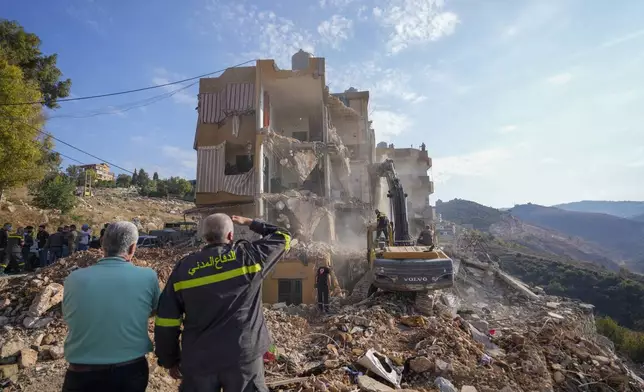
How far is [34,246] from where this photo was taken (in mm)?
12250

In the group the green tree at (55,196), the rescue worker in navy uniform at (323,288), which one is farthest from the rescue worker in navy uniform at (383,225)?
the green tree at (55,196)

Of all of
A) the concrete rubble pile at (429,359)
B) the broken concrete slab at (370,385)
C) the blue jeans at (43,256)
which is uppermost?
the blue jeans at (43,256)

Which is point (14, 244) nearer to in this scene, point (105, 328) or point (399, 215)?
point (105, 328)

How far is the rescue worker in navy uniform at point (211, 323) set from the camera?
79.9 inches

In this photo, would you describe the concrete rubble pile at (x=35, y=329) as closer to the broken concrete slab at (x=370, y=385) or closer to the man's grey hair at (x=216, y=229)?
the broken concrete slab at (x=370, y=385)

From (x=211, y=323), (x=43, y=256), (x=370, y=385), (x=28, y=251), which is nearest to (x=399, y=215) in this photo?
(x=370, y=385)

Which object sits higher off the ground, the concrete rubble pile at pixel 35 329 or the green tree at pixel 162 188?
the green tree at pixel 162 188

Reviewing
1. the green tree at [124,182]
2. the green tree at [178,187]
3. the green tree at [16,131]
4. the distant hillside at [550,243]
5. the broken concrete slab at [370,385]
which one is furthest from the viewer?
the distant hillside at [550,243]

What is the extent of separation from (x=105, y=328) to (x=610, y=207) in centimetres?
20825

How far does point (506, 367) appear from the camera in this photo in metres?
5.02

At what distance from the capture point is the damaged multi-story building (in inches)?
649

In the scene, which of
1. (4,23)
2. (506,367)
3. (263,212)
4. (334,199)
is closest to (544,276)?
(334,199)

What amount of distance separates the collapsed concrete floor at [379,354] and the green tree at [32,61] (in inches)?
663

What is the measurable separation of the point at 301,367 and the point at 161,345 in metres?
2.90
